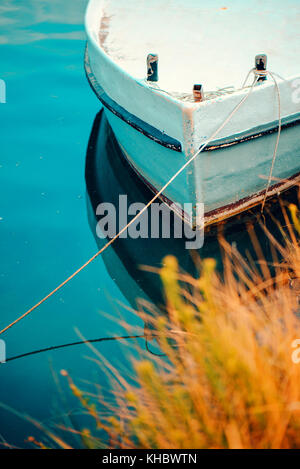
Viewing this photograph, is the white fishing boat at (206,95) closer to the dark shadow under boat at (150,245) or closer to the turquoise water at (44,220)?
the dark shadow under boat at (150,245)

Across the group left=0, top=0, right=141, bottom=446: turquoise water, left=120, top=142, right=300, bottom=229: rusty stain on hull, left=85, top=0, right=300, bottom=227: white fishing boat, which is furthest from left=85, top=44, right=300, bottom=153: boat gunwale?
left=0, top=0, right=141, bottom=446: turquoise water

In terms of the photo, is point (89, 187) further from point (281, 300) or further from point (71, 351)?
point (281, 300)

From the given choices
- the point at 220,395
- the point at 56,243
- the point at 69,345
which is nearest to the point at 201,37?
the point at 56,243

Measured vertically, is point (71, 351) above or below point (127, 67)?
below

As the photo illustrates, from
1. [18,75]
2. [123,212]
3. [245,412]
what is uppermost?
[18,75]

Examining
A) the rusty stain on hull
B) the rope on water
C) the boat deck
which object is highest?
the boat deck

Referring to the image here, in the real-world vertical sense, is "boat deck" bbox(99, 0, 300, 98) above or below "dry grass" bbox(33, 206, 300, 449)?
above

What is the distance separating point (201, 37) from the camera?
4.33 meters

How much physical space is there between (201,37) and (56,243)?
240 centimetres

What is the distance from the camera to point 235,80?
3617 millimetres

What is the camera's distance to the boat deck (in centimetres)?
372

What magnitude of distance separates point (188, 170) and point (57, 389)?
65.8 inches

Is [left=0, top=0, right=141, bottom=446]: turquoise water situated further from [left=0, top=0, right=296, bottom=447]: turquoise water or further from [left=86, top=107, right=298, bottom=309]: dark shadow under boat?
[left=86, top=107, right=298, bottom=309]: dark shadow under boat
